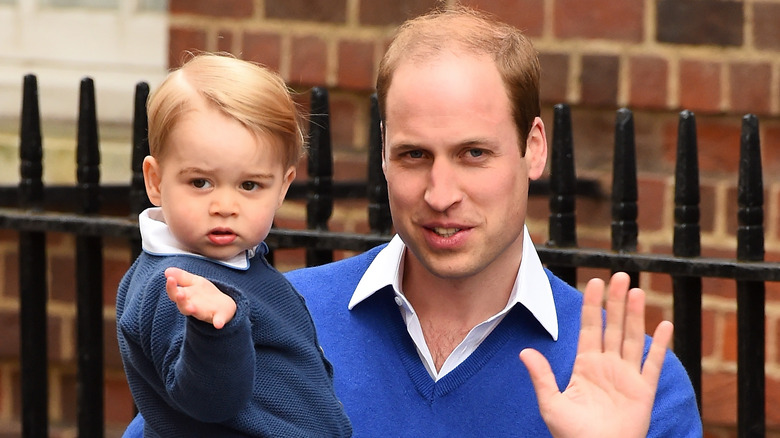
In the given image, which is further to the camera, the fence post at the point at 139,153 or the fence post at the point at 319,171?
the fence post at the point at 139,153

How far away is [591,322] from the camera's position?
2.18 m

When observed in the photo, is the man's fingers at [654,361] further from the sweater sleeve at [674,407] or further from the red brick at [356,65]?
the red brick at [356,65]

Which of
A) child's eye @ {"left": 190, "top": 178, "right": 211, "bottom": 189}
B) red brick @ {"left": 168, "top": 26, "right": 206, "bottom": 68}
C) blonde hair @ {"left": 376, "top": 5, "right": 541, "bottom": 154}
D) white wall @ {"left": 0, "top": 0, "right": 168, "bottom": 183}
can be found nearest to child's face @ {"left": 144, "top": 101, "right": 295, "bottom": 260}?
child's eye @ {"left": 190, "top": 178, "right": 211, "bottom": 189}

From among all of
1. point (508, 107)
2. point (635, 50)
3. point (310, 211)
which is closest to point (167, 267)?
point (508, 107)

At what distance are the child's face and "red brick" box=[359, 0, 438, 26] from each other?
1.67m

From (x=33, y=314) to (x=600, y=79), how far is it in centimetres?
170

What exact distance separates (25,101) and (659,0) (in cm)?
175

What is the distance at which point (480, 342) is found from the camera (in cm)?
251

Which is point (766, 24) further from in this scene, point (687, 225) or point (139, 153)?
point (139, 153)

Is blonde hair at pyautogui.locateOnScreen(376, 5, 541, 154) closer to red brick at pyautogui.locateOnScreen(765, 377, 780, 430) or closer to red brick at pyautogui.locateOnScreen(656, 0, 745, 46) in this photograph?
red brick at pyautogui.locateOnScreen(656, 0, 745, 46)

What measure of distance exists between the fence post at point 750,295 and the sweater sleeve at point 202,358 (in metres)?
1.29

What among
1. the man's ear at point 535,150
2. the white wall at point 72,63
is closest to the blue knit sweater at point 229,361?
the man's ear at point 535,150

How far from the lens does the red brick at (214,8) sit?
3850 mm

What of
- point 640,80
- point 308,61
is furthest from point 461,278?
point 308,61
